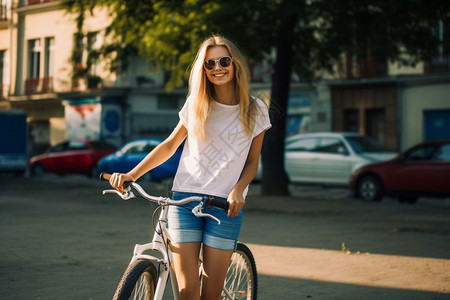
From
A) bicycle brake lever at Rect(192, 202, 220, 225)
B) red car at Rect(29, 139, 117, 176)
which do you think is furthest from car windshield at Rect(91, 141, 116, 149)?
bicycle brake lever at Rect(192, 202, 220, 225)

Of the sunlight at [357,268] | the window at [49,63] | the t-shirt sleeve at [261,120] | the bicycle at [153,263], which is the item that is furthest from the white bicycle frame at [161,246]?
the window at [49,63]

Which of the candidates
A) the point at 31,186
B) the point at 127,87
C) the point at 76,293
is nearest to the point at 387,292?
the point at 76,293

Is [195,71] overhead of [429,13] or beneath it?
beneath

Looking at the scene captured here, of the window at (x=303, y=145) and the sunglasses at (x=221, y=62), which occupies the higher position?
the window at (x=303, y=145)

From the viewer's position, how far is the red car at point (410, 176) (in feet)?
51.2

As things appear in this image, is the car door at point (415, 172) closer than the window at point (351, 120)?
Yes

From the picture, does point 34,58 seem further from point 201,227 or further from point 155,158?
point 201,227

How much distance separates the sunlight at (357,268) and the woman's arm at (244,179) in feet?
10.8

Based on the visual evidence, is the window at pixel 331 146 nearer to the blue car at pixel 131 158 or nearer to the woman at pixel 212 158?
the blue car at pixel 131 158

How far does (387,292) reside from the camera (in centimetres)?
646

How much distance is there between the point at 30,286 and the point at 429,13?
39.3 feet

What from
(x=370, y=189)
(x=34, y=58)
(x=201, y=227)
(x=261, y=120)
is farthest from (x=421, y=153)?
(x=34, y=58)

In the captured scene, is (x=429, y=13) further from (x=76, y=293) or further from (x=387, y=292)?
(x=76, y=293)

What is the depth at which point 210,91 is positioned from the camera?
13.2 ft
